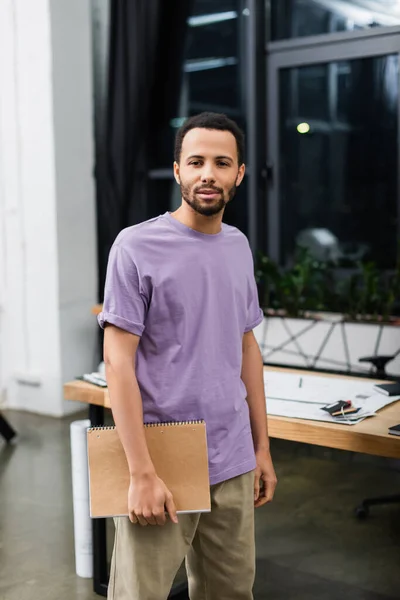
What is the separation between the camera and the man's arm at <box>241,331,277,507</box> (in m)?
1.78

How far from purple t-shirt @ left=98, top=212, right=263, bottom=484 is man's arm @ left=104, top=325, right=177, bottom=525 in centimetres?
7

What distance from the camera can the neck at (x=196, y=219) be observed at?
5.28ft

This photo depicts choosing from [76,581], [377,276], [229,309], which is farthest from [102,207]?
[229,309]

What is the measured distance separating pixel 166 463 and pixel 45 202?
3.48 m

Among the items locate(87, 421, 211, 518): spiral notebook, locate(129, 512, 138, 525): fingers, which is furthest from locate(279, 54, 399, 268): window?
locate(129, 512, 138, 525): fingers

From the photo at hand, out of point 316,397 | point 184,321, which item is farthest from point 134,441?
point 316,397

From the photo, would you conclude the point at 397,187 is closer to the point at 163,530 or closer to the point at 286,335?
the point at 286,335

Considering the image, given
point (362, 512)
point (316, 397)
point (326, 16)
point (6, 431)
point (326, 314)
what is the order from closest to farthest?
point (316, 397) → point (362, 512) → point (6, 431) → point (326, 314) → point (326, 16)

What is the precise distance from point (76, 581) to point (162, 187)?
10.8ft

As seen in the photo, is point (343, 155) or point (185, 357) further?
point (343, 155)

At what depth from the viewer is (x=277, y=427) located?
212 centimetres

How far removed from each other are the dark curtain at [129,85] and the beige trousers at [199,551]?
139 inches

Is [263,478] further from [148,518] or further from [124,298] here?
[124,298]

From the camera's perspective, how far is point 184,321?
157 cm
